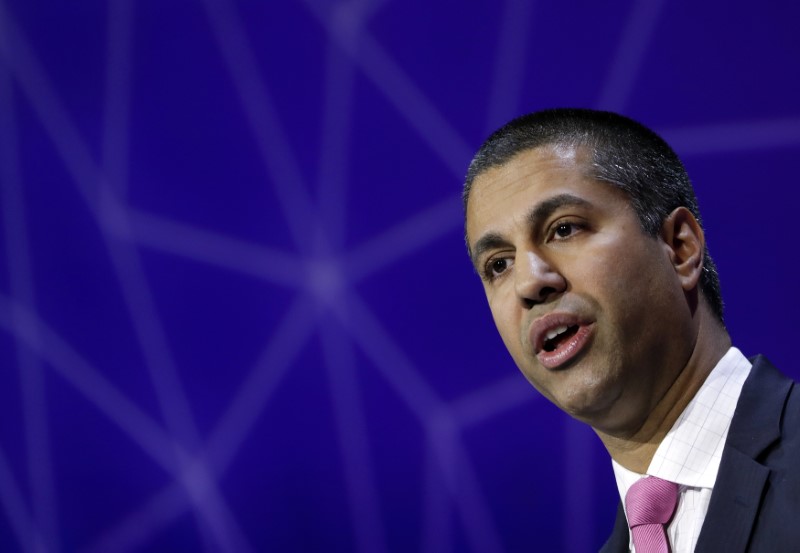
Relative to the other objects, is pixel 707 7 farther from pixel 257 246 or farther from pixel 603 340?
pixel 257 246

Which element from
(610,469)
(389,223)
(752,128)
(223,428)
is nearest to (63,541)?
(223,428)

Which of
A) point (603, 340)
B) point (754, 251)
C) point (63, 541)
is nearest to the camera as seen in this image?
point (603, 340)

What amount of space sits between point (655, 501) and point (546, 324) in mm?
342

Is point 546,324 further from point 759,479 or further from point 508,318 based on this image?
point 759,479

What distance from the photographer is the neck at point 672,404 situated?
5.40 ft

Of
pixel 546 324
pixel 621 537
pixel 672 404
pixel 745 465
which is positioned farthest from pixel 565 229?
pixel 621 537

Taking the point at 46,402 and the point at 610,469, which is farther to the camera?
the point at 46,402

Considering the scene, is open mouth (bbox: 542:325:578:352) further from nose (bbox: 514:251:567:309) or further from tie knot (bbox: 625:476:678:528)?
tie knot (bbox: 625:476:678:528)

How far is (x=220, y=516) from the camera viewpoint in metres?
2.79

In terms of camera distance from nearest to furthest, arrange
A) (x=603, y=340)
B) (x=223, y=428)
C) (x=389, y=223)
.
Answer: (x=603, y=340) → (x=389, y=223) → (x=223, y=428)

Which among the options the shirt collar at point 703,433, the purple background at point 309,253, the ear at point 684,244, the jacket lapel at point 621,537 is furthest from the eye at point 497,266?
the purple background at point 309,253

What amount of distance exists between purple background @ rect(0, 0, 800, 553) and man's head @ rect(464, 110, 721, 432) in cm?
57

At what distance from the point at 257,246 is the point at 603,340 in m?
1.39

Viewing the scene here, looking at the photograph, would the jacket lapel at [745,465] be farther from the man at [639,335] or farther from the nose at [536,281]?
the nose at [536,281]
